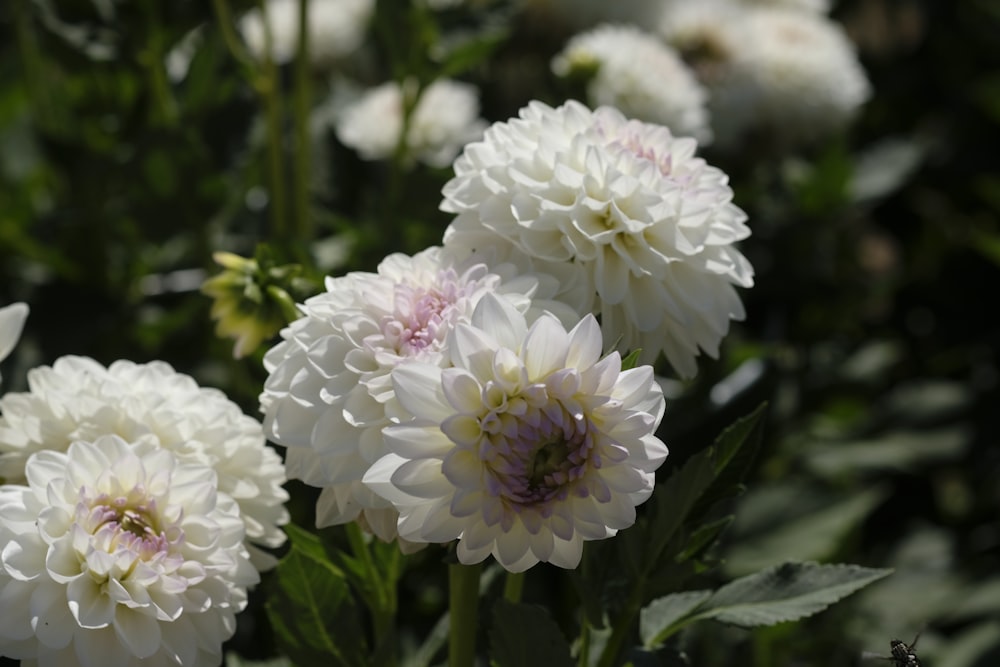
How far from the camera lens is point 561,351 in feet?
1.79

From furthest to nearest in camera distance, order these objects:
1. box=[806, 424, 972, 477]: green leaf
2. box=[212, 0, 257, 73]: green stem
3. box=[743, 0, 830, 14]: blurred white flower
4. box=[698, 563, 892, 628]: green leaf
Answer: box=[743, 0, 830, 14]: blurred white flower → box=[806, 424, 972, 477]: green leaf → box=[212, 0, 257, 73]: green stem → box=[698, 563, 892, 628]: green leaf

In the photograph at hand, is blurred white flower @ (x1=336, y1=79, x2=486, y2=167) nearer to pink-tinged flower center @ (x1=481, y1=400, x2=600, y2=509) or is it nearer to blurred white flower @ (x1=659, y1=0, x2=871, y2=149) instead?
blurred white flower @ (x1=659, y1=0, x2=871, y2=149)

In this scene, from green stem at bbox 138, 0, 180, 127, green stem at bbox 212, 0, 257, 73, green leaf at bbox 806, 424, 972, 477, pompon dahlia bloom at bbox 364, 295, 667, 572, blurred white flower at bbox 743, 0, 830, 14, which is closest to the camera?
pompon dahlia bloom at bbox 364, 295, 667, 572

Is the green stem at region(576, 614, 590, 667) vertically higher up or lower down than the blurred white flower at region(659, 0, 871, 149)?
higher up

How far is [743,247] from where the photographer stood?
1517 millimetres

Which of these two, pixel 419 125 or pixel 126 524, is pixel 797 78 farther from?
pixel 126 524

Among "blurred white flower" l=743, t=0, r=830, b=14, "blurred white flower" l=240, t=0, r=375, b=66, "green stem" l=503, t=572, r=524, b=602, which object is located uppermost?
"green stem" l=503, t=572, r=524, b=602

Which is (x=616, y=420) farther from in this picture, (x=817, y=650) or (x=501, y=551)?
(x=817, y=650)

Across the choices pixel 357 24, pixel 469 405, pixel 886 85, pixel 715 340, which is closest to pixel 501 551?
pixel 469 405

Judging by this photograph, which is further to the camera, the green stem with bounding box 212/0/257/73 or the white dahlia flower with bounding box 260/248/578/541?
the green stem with bounding box 212/0/257/73

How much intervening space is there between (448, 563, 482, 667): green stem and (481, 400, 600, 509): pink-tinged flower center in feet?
0.43

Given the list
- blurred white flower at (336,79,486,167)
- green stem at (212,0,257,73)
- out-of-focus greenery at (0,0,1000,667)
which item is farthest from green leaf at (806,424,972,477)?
green stem at (212,0,257,73)

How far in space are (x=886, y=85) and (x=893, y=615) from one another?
94cm

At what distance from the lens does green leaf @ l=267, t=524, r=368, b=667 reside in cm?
69
